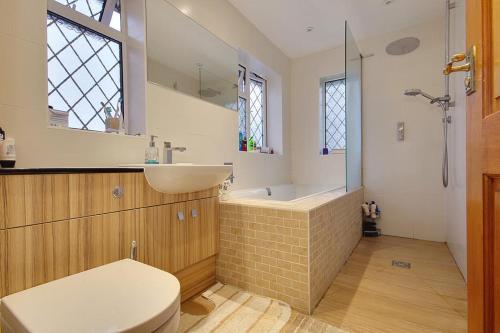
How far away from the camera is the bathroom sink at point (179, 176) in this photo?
1.14 m

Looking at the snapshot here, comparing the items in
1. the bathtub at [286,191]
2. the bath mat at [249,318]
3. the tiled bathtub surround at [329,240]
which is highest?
the bathtub at [286,191]

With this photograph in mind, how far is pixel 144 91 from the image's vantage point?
164cm

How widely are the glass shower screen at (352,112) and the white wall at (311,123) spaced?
1.04 feet

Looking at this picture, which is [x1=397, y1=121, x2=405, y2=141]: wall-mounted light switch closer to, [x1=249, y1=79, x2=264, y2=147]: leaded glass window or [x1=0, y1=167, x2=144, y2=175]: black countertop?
[x1=249, y1=79, x2=264, y2=147]: leaded glass window

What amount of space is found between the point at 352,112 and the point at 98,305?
2531mm

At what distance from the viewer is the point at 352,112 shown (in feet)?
8.16

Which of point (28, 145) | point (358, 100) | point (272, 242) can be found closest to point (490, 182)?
point (272, 242)

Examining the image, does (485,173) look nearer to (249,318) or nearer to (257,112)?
(249,318)

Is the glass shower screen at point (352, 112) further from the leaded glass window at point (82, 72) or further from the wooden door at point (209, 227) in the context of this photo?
the leaded glass window at point (82, 72)

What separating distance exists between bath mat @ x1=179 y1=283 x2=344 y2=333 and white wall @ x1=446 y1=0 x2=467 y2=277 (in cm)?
136

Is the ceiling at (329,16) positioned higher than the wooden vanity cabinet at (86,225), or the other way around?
the ceiling at (329,16)

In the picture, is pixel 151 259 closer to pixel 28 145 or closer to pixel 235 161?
pixel 28 145

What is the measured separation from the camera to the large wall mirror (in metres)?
1.73

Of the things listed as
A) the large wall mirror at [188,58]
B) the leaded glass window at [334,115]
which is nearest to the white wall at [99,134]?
the large wall mirror at [188,58]
